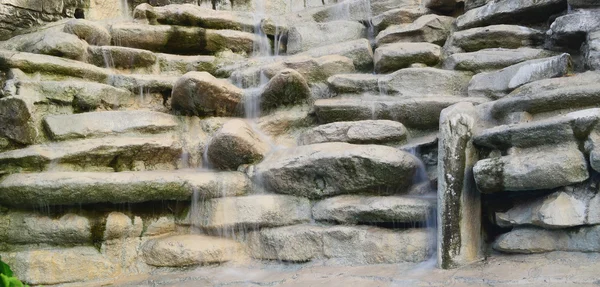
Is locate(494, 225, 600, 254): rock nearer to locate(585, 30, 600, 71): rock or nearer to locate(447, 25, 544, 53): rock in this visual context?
locate(585, 30, 600, 71): rock

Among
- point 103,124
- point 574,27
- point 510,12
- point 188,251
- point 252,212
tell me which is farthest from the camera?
point 510,12

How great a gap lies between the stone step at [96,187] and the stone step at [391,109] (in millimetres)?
1543

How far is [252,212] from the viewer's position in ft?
17.1

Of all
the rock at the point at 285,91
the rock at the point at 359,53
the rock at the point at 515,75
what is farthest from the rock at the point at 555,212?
the rock at the point at 359,53

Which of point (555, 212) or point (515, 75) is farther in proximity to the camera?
point (515, 75)

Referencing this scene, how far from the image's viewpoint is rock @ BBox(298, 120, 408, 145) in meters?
5.52

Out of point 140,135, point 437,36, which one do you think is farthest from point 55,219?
point 437,36

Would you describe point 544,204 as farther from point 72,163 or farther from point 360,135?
point 72,163

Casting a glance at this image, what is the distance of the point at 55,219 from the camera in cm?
504

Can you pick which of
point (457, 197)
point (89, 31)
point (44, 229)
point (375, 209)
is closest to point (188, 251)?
point (44, 229)

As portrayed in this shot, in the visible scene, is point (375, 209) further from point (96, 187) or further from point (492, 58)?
point (492, 58)

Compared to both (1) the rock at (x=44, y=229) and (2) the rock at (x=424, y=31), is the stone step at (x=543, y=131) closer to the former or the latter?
(2) the rock at (x=424, y=31)

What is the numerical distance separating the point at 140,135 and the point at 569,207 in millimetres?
4007

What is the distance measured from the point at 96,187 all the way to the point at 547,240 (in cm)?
359
